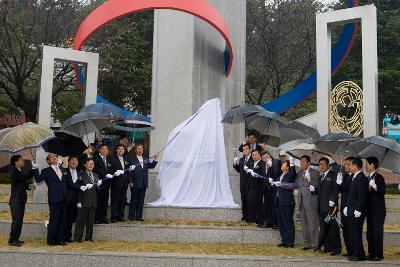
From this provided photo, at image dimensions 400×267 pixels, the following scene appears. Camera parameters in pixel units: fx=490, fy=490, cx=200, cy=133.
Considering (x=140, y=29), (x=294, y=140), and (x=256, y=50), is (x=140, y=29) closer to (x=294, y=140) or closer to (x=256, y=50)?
(x=256, y=50)

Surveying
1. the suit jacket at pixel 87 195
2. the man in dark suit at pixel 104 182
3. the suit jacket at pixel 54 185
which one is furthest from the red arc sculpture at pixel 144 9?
the suit jacket at pixel 54 185

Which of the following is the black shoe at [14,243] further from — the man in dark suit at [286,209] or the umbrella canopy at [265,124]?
the umbrella canopy at [265,124]

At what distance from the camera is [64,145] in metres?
8.99

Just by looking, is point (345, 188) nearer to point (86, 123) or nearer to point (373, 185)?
point (373, 185)

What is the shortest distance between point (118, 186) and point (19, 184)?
1.85 metres

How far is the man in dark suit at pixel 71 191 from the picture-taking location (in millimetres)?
8414

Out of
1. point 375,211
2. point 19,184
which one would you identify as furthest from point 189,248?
point 19,184

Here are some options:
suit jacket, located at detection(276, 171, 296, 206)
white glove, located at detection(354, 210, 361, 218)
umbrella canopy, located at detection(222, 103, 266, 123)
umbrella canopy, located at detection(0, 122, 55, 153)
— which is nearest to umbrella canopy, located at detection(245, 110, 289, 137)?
umbrella canopy, located at detection(222, 103, 266, 123)

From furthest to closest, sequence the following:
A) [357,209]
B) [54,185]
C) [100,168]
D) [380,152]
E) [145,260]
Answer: [100,168]
[54,185]
[380,152]
[357,209]
[145,260]

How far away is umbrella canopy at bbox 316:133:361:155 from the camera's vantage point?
25.3 feet

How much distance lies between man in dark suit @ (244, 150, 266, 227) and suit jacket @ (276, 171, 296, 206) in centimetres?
72

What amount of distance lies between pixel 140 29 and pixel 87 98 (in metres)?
13.5

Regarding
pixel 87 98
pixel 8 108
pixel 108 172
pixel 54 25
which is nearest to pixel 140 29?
pixel 54 25

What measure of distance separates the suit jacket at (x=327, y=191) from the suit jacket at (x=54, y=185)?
169 inches
